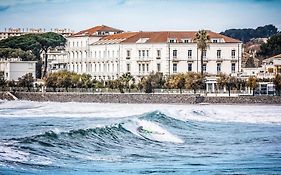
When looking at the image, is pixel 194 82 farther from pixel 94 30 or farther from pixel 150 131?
pixel 150 131

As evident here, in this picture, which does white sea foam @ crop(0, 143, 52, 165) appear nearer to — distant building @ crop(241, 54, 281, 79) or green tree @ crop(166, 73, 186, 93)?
green tree @ crop(166, 73, 186, 93)

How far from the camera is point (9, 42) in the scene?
6028 cm

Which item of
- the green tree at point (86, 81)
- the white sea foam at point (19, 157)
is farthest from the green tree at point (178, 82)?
the white sea foam at point (19, 157)

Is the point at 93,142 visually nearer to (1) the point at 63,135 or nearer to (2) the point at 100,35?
(1) the point at 63,135

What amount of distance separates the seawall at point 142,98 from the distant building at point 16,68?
8.44 m

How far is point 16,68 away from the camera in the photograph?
51531 mm

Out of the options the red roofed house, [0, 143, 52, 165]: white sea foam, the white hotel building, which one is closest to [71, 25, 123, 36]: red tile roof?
the white hotel building

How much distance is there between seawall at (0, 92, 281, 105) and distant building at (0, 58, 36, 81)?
8.44m

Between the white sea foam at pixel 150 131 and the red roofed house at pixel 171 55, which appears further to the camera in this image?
the red roofed house at pixel 171 55

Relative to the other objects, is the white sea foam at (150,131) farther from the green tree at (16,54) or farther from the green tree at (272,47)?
the green tree at (272,47)

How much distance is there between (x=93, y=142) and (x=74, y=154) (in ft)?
6.64

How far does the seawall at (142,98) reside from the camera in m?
34.6

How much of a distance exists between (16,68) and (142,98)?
15931 mm

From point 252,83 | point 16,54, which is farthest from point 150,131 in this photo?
point 16,54
